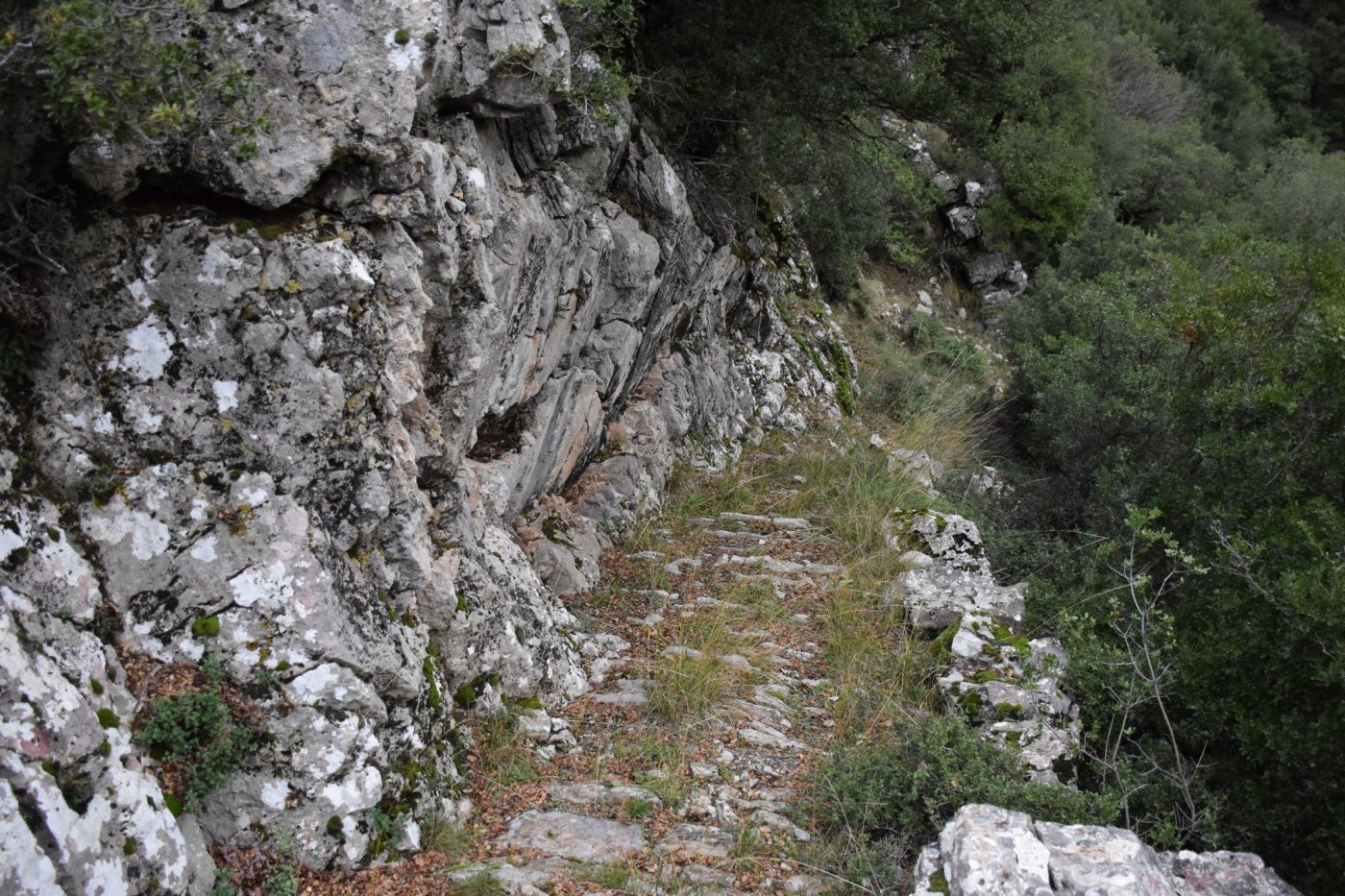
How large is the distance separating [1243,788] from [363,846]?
434 centimetres

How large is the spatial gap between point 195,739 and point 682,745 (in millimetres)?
2441

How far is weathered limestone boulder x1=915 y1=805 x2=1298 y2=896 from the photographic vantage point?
11.0 feet

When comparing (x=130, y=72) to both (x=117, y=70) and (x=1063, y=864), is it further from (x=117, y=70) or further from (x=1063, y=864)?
(x=1063, y=864)

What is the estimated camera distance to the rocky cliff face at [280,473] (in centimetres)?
306

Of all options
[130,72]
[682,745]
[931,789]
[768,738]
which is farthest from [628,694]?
[130,72]

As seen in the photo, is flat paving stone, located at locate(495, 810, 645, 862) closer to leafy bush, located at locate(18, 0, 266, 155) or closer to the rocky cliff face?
the rocky cliff face

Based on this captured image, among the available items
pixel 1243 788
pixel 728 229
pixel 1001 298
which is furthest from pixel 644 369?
pixel 1001 298

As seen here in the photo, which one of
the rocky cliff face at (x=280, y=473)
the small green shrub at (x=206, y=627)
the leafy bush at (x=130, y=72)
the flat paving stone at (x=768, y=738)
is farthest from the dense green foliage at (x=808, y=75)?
the small green shrub at (x=206, y=627)

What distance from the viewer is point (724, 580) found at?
711 cm

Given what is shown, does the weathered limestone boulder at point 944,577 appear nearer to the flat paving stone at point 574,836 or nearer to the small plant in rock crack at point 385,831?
the flat paving stone at point 574,836

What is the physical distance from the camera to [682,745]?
190 inches

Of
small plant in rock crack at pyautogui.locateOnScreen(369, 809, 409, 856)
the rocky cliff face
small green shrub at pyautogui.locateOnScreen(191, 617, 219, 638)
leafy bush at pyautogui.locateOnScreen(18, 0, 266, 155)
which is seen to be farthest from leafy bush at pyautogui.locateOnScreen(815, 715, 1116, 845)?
leafy bush at pyautogui.locateOnScreen(18, 0, 266, 155)

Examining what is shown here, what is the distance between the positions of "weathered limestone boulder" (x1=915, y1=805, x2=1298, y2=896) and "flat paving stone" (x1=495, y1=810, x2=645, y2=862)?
1279 millimetres

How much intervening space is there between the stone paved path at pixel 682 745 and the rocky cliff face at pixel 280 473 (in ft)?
1.43
